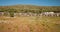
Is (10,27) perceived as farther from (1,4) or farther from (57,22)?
(57,22)

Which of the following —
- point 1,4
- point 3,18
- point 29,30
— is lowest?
point 29,30

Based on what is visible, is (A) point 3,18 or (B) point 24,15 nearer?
(A) point 3,18

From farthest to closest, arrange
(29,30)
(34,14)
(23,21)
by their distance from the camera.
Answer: (34,14) → (23,21) → (29,30)

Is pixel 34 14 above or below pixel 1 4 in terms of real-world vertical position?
below

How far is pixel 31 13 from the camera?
21.9 ft

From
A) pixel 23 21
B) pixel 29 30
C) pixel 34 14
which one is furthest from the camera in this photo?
pixel 34 14

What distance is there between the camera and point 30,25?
534 centimetres

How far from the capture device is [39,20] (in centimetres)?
568

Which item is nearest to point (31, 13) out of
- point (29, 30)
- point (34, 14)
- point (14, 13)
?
point (34, 14)

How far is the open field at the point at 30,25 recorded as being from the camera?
5.06 meters

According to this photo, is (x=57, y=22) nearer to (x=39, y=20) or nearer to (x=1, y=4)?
(x=39, y=20)

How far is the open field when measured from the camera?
199 inches

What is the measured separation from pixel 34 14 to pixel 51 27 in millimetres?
1493

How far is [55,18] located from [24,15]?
4.78ft
